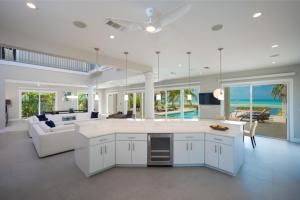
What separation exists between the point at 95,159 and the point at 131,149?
800 millimetres

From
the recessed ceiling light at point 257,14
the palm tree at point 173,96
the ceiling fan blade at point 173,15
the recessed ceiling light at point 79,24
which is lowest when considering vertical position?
the palm tree at point 173,96

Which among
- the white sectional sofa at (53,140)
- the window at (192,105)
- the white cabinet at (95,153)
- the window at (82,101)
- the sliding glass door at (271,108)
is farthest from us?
the window at (82,101)

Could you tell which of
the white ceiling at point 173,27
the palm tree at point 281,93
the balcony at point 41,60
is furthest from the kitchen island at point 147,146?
the balcony at point 41,60

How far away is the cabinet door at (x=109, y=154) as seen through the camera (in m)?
3.02

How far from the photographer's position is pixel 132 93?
11836 mm

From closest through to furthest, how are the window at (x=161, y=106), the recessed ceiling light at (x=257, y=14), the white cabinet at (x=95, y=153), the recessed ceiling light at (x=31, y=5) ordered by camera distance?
the recessed ceiling light at (x=31, y=5), the recessed ceiling light at (x=257, y=14), the white cabinet at (x=95, y=153), the window at (x=161, y=106)

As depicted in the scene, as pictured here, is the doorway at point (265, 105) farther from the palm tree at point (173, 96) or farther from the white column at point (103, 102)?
the white column at point (103, 102)

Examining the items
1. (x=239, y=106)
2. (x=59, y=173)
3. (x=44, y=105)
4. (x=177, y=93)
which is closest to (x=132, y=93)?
(x=177, y=93)

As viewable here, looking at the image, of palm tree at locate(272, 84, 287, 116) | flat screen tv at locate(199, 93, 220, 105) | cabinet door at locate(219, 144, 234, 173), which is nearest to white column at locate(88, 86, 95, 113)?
flat screen tv at locate(199, 93, 220, 105)

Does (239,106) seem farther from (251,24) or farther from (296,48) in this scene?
(251,24)

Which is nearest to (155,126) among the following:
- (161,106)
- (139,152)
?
(139,152)

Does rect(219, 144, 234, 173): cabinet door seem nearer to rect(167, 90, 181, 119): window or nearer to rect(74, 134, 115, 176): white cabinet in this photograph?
rect(74, 134, 115, 176): white cabinet

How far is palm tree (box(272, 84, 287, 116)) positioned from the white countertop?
385 centimetres

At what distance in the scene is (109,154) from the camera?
3100 mm
